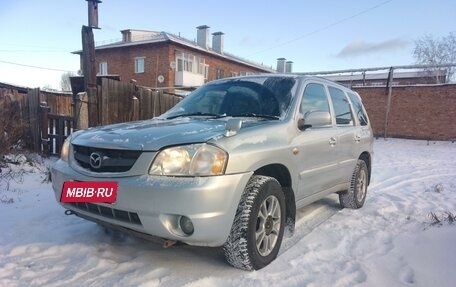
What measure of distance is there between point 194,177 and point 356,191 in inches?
125

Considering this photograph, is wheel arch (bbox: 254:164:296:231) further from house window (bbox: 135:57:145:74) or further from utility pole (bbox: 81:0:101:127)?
house window (bbox: 135:57:145:74)

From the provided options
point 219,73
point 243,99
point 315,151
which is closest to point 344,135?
point 315,151

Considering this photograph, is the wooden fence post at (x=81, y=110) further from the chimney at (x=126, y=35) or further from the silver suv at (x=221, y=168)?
the chimney at (x=126, y=35)

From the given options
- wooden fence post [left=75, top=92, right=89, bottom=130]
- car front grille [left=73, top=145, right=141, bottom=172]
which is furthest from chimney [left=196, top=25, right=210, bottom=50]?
car front grille [left=73, top=145, right=141, bottom=172]

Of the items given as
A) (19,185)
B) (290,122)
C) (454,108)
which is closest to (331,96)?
(290,122)

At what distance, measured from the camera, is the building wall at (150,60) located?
Answer: 101 ft

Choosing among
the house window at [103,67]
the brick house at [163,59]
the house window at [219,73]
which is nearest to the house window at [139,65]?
the brick house at [163,59]

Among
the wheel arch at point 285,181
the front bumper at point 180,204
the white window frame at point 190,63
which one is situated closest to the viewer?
the front bumper at point 180,204

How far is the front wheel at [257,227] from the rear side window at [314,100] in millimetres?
1038

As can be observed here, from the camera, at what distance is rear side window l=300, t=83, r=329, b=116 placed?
12.7 ft

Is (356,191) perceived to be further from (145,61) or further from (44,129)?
(145,61)

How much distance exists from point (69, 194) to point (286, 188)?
6.07 feet

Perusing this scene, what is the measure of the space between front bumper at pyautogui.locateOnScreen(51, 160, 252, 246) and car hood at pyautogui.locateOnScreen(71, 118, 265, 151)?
25 centimetres

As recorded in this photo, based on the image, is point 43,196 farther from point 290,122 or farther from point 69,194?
point 290,122
